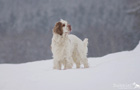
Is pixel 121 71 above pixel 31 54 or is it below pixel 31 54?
above

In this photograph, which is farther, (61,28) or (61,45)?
(61,45)

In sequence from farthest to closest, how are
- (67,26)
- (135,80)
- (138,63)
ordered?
(67,26) → (138,63) → (135,80)

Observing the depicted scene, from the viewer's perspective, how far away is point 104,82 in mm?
2750

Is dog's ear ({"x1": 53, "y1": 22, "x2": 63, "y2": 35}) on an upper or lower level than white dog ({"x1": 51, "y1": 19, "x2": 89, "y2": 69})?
upper

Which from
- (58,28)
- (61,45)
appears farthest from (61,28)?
(61,45)

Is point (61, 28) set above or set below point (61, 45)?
above

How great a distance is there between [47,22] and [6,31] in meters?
2.21

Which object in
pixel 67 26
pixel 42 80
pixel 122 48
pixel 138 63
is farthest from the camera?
pixel 122 48

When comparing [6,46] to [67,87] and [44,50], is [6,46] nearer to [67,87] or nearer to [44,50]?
[44,50]

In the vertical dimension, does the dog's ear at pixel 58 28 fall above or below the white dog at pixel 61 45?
above

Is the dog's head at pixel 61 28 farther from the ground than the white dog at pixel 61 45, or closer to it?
farther from the ground

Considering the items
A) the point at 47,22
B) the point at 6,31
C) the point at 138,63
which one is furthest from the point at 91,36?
the point at 138,63

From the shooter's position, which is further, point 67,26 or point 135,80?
point 67,26

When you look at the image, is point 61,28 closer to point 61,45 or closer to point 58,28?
point 58,28
